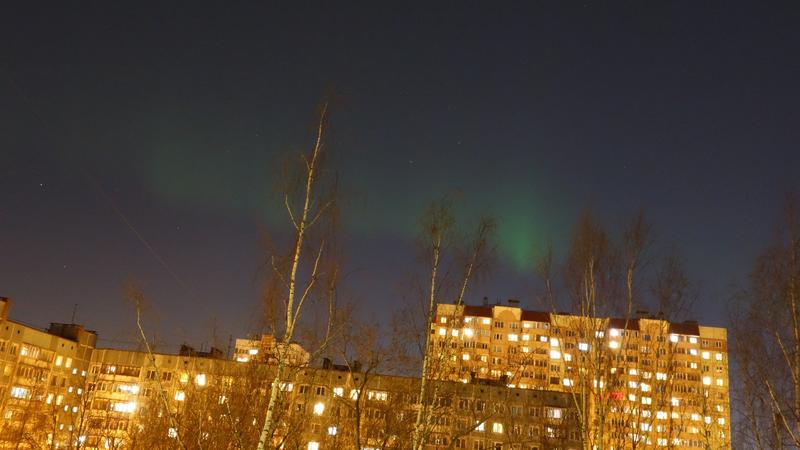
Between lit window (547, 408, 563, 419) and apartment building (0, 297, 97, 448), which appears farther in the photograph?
apartment building (0, 297, 97, 448)

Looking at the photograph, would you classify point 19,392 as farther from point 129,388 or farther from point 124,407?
point 129,388

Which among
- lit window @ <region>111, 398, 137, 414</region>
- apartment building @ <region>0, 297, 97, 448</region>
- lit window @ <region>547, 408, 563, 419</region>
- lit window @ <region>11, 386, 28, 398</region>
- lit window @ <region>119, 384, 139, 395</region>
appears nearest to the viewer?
lit window @ <region>547, 408, 563, 419</region>

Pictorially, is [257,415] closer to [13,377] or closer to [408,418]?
[408,418]

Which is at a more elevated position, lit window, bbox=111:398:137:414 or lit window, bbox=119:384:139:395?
lit window, bbox=119:384:139:395

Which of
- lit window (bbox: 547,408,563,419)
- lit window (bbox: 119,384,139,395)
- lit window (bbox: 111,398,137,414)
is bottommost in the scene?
lit window (bbox: 111,398,137,414)

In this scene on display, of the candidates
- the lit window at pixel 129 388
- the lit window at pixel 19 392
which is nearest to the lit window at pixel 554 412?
the lit window at pixel 129 388

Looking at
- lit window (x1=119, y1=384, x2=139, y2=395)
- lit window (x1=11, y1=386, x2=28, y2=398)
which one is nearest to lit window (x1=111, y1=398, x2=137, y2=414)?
lit window (x1=119, y1=384, x2=139, y2=395)

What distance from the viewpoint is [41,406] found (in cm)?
7638

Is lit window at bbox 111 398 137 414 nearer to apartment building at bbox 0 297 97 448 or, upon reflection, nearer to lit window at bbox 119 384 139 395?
lit window at bbox 119 384 139 395

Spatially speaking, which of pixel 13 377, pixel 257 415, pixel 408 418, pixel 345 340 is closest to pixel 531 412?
pixel 408 418

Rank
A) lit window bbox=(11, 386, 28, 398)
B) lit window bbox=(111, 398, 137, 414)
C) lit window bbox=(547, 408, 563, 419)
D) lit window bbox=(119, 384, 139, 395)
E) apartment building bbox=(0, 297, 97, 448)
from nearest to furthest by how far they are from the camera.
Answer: lit window bbox=(547, 408, 563, 419) < apartment building bbox=(0, 297, 97, 448) < lit window bbox=(11, 386, 28, 398) < lit window bbox=(111, 398, 137, 414) < lit window bbox=(119, 384, 139, 395)

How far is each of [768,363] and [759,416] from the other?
94.0 inches

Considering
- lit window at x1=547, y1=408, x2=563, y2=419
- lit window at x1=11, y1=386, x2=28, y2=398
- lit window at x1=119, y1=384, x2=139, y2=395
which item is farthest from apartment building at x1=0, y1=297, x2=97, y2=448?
lit window at x1=547, y1=408, x2=563, y2=419

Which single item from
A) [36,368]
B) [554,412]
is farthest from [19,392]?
[554,412]
